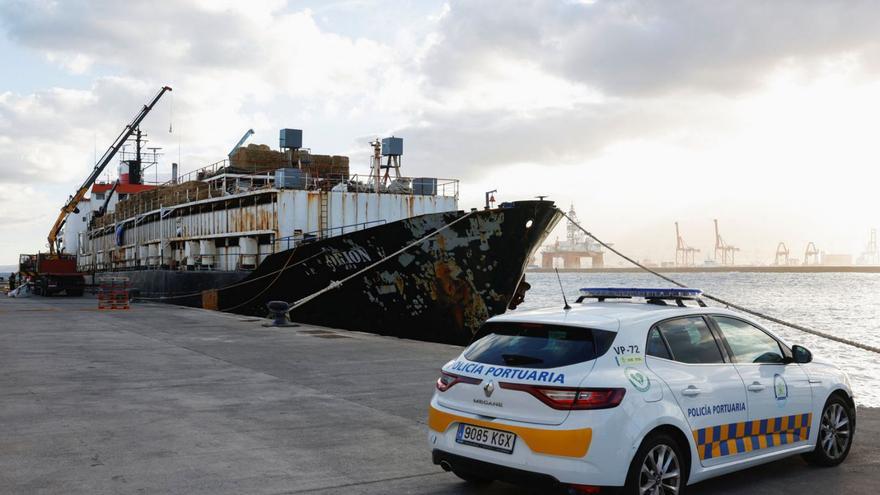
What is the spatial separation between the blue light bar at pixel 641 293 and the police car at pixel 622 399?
0.7 inches

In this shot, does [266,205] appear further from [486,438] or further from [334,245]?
[486,438]

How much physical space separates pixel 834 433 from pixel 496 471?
3343 mm

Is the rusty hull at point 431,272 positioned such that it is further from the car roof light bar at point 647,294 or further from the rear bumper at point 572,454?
the rear bumper at point 572,454

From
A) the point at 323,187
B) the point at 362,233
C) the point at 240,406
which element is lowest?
the point at 240,406

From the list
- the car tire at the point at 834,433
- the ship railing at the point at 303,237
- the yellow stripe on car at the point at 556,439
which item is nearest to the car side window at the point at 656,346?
the yellow stripe on car at the point at 556,439

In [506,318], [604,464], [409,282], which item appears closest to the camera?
[604,464]

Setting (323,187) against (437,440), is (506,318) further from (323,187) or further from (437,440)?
(323,187)

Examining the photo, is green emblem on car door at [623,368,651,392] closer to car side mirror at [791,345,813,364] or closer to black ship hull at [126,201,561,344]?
car side mirror at [791,345,813,364]

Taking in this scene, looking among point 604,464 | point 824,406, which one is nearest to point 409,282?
point 824,406

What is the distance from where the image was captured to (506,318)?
562cm

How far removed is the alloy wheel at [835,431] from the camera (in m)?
6.48

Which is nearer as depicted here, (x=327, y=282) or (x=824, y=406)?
(x=824, y=406)

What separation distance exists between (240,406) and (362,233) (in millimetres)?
10196

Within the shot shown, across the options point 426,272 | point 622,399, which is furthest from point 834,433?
point 426,272
